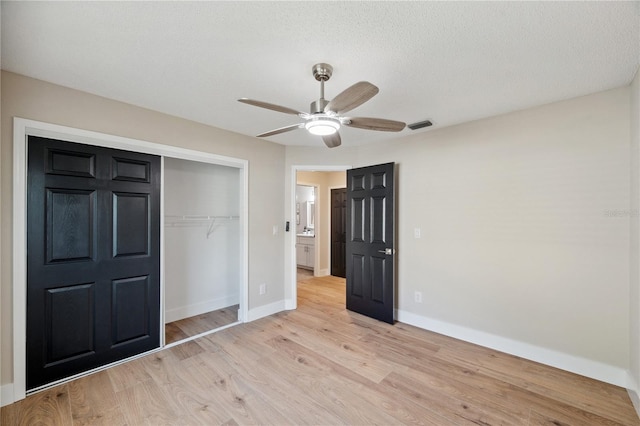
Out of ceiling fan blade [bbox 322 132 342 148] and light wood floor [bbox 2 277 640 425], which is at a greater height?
ceiling fan blade [bbox 322 132 342 148]

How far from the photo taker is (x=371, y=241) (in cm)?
375

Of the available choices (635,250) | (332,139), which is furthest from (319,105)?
(635,250)

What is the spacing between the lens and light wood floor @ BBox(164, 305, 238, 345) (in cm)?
319

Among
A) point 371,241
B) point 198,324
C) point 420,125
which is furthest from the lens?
point 371,241

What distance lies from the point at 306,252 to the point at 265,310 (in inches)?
115

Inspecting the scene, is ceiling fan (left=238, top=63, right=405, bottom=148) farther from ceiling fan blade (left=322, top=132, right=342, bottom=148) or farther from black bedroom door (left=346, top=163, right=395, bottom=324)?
black bedroom door (left=346, top=163, right=395, bottom=324)

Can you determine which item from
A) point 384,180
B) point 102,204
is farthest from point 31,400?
point 384,180

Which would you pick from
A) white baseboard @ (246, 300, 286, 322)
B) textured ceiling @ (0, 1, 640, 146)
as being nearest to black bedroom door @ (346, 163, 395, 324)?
white baseboard @ (246, 300, 286, 322)

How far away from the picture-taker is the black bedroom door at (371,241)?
355 centimetres

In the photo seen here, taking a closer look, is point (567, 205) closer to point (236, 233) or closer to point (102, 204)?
point (236, 233)

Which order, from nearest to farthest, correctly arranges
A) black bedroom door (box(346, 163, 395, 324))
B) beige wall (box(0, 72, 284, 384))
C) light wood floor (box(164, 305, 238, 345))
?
beige wall (box(0, 72, 284, 384)), light wood floor (box(164, 305, 238, 345)), black bedroom door (box(346, 163, 395, 324))

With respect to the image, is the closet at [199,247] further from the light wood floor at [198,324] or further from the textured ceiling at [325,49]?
the textured ceiling at [325,49]

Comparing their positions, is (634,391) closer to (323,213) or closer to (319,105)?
(319,105)

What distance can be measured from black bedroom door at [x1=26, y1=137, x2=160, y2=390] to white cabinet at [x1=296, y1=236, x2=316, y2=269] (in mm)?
3889
